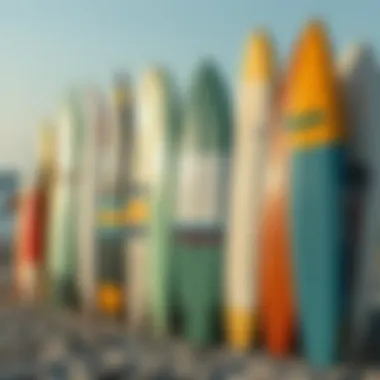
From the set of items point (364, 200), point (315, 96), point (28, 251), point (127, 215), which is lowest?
point (28, 251)

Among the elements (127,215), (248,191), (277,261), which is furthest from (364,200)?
(127,215)

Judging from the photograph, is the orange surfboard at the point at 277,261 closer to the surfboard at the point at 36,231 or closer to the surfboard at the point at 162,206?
the surfboard at the point at 162,206

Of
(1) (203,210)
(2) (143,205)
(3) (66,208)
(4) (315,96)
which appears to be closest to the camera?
(4) (315,96)

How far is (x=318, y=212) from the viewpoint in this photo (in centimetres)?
509

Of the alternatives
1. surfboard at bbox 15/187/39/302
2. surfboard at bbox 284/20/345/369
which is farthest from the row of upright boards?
surfboard at bbox 15/187/39/302

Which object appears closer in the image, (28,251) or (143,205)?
(143,205)

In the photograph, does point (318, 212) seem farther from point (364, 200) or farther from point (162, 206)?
point (162, 206)

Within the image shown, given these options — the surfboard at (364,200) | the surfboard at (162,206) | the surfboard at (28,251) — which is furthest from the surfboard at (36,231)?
the surfboard at (364,200)

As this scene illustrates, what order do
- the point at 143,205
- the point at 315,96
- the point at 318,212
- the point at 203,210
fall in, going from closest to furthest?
the point at 318,212
the point at 315,96
the point at 203,210
the point at 143,205

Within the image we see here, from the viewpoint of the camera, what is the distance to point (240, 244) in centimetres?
547

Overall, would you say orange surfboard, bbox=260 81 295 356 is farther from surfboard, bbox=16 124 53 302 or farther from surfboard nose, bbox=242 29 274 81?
surfboard, bbox=16 124 53 302

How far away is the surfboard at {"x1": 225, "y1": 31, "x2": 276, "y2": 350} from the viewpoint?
5.43m

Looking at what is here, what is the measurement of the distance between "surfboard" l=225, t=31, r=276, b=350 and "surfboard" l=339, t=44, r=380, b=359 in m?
0.53

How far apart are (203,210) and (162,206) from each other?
0.35 metres
